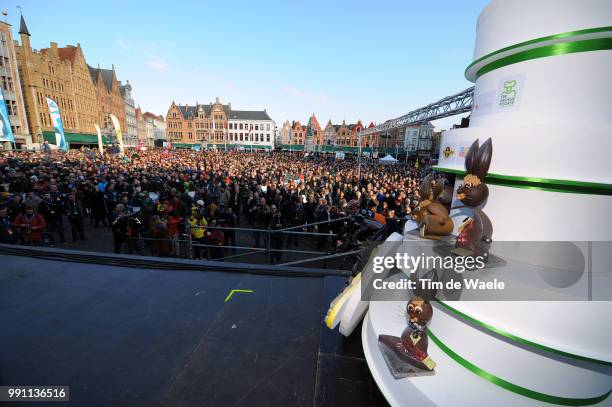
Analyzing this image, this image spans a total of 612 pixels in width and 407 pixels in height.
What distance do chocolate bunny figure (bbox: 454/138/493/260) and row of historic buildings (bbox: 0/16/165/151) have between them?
198ft

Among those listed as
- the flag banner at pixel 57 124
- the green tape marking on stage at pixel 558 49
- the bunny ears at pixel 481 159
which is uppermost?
the flag banner at pixel 57 124

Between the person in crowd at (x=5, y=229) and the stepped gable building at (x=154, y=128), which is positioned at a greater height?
the stepped gable building at (x=154, y=128)

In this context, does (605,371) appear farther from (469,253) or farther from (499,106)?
(499,106)

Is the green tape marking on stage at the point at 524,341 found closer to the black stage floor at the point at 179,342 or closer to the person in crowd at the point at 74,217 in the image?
the black stage floor at the point at 179,342

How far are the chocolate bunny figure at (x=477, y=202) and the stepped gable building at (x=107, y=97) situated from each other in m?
76.6

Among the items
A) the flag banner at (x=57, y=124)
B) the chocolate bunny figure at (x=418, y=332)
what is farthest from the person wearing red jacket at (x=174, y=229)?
the flag banner at (x=57, y=124)

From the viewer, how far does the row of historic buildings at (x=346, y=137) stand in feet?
234

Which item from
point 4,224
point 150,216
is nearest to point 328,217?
point 150,216

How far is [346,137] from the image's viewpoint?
8681 centimetres

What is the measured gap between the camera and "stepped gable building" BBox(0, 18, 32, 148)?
127ft

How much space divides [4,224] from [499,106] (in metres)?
12.3

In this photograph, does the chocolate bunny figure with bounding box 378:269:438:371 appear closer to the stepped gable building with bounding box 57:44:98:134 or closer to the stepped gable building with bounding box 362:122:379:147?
the stepped gable building with bounding box 57:44:98:134

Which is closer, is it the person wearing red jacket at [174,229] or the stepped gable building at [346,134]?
the person wearing red jacket at [174,229]

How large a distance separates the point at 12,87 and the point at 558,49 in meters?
62.6
